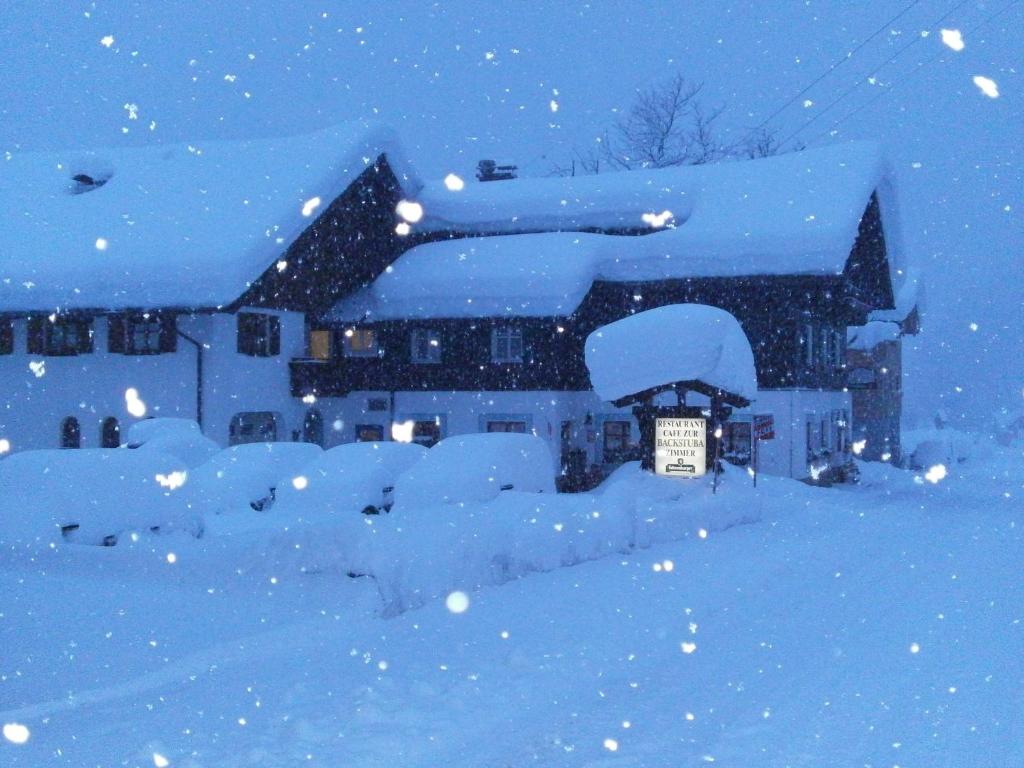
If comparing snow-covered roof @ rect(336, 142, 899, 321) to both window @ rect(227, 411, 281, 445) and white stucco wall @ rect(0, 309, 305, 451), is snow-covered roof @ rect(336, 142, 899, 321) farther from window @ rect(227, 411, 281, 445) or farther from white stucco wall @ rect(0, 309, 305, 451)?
white stucco wall @ rect(0, 309, 305, 451)

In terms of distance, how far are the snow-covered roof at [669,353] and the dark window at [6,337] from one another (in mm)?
15819

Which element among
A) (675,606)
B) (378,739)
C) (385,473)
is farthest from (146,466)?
(378,739)

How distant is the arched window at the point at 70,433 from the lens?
26.3 meters

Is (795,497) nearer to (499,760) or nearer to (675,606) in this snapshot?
(675,606)

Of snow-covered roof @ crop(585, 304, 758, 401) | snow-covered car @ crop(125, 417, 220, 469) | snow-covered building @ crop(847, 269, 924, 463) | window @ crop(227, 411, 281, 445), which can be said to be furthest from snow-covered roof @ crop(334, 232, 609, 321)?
snow-covered building @ crop(847, 269, 924, 463)

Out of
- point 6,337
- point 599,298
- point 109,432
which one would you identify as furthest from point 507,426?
point 6,337

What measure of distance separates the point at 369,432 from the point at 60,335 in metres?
8.61

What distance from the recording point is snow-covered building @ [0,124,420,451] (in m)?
25.1

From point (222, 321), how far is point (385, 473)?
12.1 metres

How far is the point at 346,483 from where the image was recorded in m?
14.8

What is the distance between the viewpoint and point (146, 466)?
12.0 metres

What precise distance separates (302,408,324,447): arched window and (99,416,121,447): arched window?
5197 millimetres

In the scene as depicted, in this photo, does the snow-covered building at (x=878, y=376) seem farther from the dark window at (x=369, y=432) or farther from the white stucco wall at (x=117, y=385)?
the white stucco wall at (x=117, y=385)

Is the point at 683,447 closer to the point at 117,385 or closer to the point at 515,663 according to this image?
the point at 515,663
